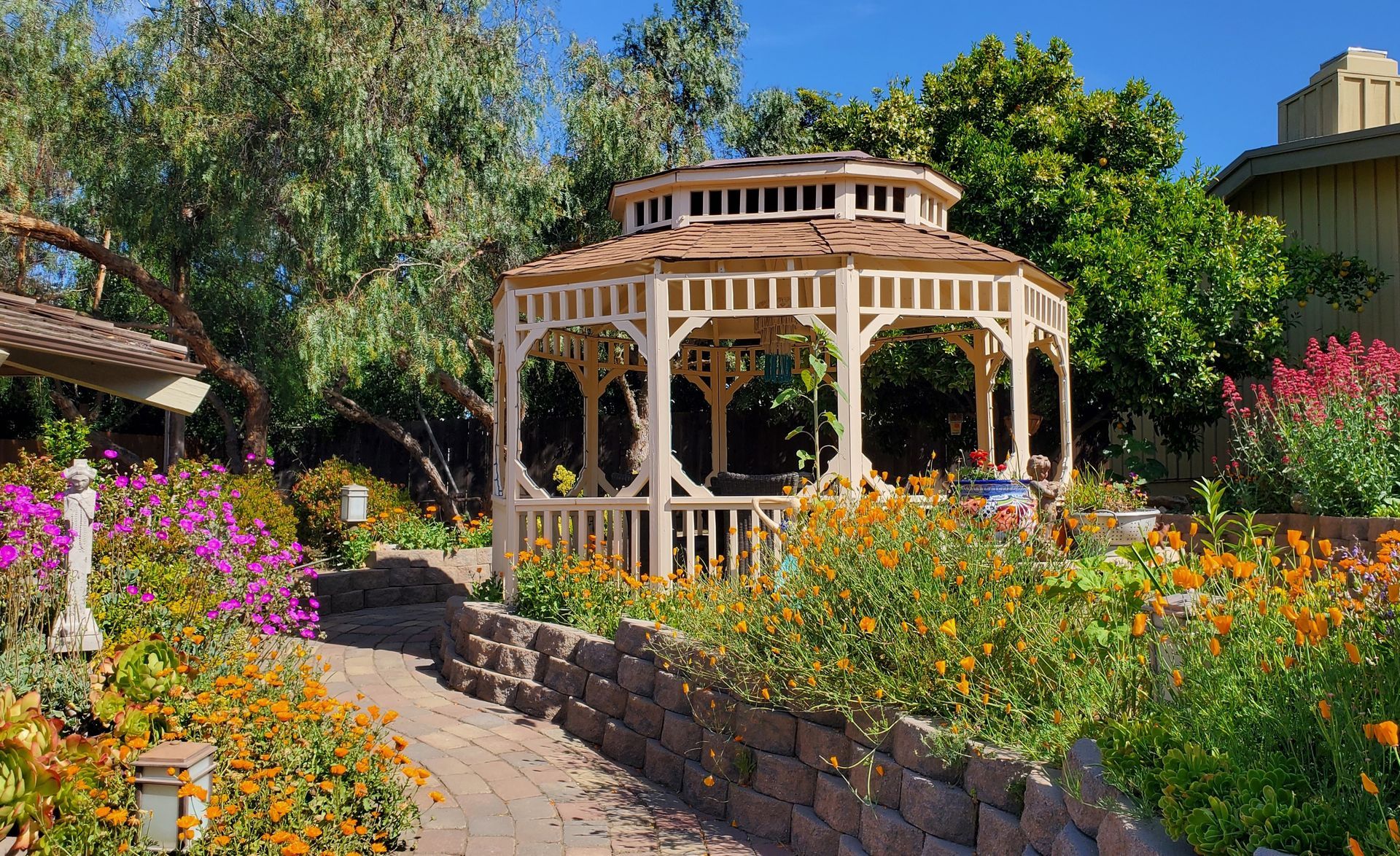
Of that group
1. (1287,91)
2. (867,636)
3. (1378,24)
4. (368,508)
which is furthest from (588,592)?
(1378,24)

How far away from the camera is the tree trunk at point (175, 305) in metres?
13.1

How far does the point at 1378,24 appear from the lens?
51.5 ft

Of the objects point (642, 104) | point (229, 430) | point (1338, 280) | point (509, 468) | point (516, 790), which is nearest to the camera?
point (516, 790)

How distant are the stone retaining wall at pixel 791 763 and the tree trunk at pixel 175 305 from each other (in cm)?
856

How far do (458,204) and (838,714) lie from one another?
10.6 m

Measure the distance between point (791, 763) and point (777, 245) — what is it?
414 centimetres

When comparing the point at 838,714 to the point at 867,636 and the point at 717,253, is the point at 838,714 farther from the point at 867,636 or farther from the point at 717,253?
the point at 717,253

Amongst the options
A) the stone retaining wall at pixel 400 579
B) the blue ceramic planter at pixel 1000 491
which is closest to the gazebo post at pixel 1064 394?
the blue ceramic planter at pixel 1000 491

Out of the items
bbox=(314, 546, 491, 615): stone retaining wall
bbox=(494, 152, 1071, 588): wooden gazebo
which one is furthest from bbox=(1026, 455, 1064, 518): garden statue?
bbox=(314, 546, 491, 615): stone retaining wall

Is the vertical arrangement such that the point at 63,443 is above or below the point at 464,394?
below

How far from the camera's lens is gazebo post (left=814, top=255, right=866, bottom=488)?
7316 mm

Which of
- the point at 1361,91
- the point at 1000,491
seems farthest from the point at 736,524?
the point at 1361,91

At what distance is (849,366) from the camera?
7328 millimetres

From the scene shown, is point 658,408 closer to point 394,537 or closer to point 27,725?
point 27,725
